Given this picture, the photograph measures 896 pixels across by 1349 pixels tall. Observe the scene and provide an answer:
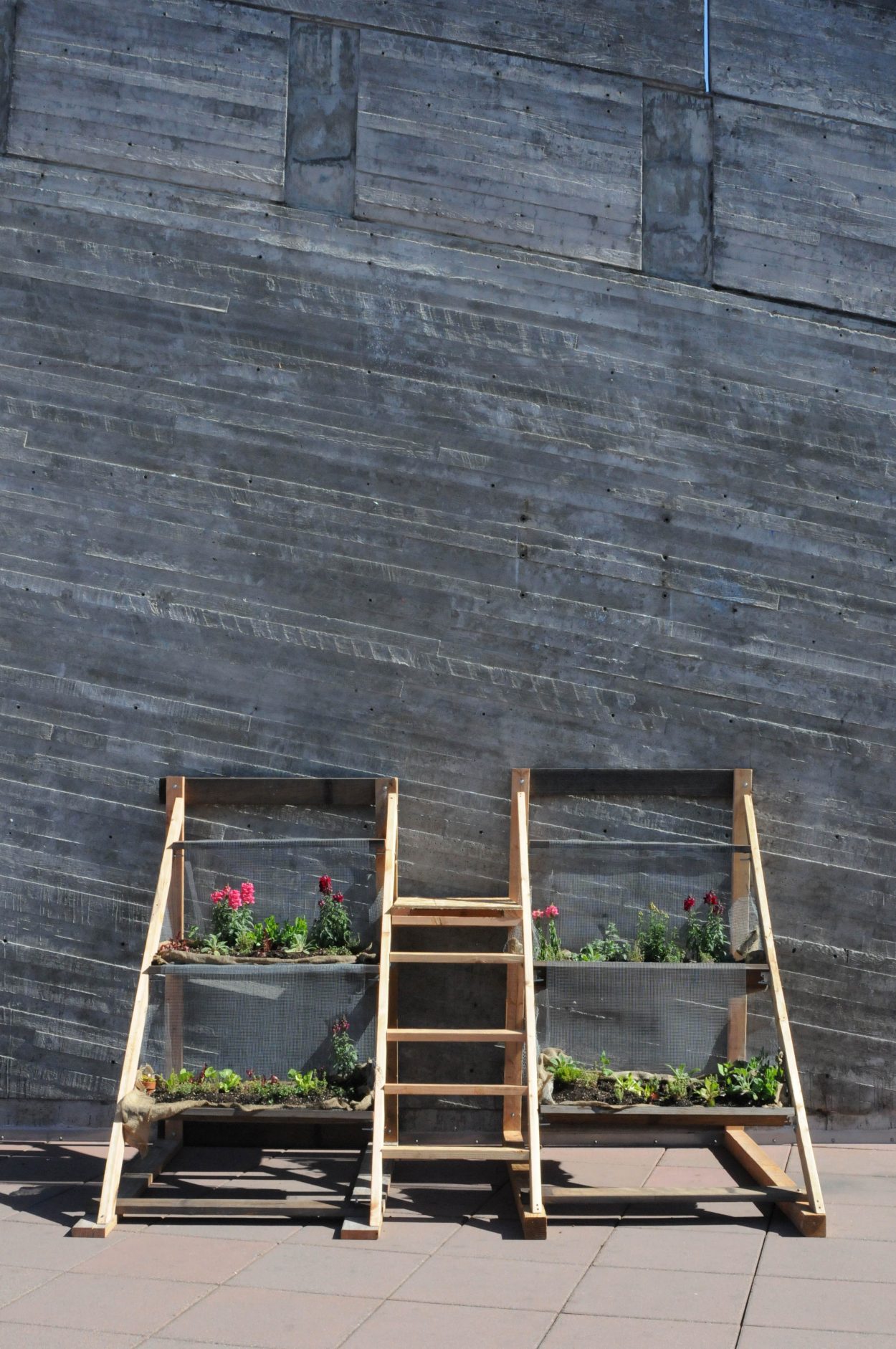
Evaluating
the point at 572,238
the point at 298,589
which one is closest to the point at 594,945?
the point at 298,589

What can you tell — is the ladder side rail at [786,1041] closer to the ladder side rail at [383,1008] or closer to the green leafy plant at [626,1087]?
the green leafy plant at [626,1087]

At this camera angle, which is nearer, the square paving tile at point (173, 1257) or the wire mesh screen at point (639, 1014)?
the square paving tile at point (173, 1257)

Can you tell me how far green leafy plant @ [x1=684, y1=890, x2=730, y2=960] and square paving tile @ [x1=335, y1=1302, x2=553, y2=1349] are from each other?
1.90m

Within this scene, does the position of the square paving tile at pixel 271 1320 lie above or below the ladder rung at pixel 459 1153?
below

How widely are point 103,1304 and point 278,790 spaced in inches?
92.5

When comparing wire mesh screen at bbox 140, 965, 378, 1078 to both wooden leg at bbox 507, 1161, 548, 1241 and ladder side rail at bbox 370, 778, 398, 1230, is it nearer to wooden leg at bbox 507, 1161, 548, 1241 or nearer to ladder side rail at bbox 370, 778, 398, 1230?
ladder side rail at bbox 370, 778, 398, 1230

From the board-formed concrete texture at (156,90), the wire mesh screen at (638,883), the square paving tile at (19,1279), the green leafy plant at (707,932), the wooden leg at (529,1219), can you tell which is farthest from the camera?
the board-formed concrete texture at (156,90)

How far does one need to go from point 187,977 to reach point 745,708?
2658mm

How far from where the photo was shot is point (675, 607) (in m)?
5.75

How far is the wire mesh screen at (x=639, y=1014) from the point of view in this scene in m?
4.98

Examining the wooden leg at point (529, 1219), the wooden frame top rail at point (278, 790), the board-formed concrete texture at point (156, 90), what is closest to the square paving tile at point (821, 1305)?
the wooden leg at point (529, 1219)

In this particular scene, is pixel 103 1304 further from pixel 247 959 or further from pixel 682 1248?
pixel 682 1248

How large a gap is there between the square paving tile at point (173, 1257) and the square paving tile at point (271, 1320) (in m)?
0.19

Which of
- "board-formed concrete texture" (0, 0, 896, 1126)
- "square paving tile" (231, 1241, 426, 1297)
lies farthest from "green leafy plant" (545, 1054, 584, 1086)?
"square paving tile" (231, 1241, 426, 1297)
